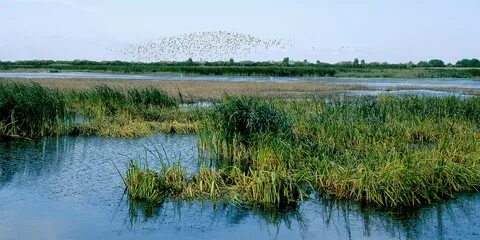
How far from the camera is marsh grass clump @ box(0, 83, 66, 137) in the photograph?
16359 mm

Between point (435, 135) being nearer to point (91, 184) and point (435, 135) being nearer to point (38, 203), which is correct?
point (91, 184)

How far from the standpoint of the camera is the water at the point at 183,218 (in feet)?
27.9

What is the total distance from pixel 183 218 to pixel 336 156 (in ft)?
12.8

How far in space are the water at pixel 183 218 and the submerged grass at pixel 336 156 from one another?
1.27 feet

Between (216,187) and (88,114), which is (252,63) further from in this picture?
(216,187)

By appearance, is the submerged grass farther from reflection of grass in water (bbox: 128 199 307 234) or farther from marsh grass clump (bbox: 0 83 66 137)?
marsh grass clump (bbox: 0 83 66 137)

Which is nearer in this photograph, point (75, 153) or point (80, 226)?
point (80, 226)

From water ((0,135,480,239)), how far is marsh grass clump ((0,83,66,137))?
16.5 feet

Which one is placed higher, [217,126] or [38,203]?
[217,126]

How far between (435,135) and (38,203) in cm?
1050

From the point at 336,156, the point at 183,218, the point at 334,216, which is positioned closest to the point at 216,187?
the point at 183,218

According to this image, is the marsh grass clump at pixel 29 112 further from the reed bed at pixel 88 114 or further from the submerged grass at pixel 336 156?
the submerged grass at pixel 336 156

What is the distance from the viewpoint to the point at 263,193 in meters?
9.91

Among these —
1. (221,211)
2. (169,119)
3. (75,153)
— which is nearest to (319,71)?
(169,119)
